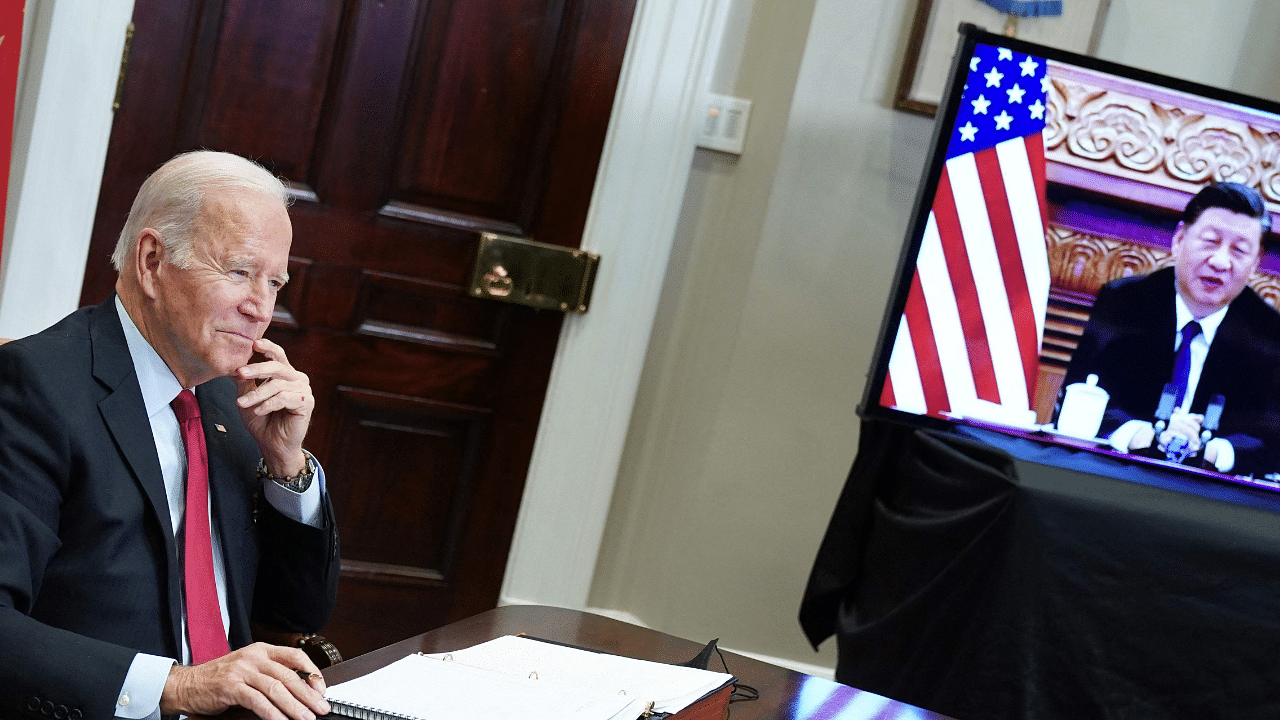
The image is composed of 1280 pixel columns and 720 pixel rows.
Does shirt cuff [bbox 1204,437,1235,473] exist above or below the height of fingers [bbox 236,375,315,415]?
above

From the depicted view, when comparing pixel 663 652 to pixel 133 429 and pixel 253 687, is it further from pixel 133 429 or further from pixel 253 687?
pixel 133 429

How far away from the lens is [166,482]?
1.48 metres

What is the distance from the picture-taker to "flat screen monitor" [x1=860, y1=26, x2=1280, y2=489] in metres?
2.55

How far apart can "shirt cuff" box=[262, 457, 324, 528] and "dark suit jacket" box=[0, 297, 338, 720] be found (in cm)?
6

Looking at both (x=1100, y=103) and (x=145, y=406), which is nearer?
(x=145, y=406)

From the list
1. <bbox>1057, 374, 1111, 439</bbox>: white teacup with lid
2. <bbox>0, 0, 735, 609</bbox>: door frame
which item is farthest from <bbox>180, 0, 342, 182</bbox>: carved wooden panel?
<bbox>1057, 374, 1111, 439</bbox>: white teacup with lid

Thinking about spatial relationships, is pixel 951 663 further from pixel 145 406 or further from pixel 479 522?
pixel 145 406

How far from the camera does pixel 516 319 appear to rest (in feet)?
10.6

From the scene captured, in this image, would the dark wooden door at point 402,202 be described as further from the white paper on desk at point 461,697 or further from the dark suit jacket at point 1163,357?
the white paper on desk at point 461,697

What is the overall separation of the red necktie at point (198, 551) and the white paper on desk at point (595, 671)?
0.34 metres

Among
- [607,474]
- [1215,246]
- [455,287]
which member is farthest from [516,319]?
[1215,246]

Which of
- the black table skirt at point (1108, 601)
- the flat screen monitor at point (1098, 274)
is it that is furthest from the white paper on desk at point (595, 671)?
the flat screen monitor at point (1098, 274)

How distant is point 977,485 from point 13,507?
1803 mm

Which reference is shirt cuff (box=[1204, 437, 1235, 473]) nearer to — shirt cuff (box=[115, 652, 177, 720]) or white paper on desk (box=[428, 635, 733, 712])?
white paper on desk (box=[428, 635, 733, 712])
